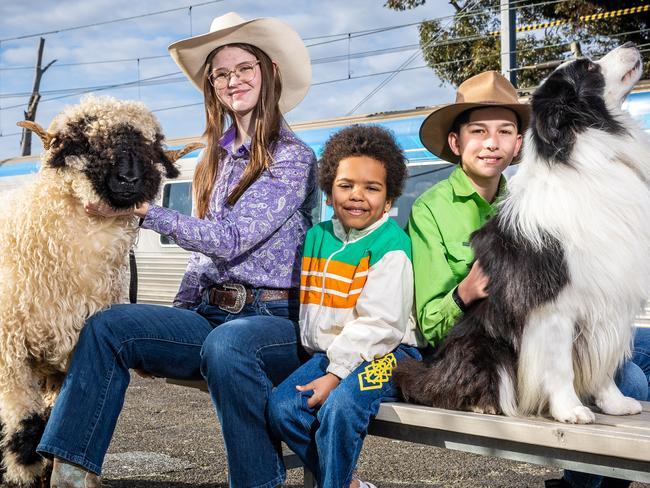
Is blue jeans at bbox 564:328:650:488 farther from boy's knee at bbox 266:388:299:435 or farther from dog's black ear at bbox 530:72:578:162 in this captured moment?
boy's knee at bbox 266:388:299:435

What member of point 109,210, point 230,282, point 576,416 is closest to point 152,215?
point 109,210

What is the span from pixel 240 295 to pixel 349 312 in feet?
2.06

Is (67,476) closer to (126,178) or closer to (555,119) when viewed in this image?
(126,178)

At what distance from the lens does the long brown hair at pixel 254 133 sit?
A: 3492 millimetres

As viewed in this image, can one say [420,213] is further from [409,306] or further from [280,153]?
[280,153]

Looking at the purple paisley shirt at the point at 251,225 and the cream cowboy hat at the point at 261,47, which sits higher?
the cream cowboy hat at the point at 261,47

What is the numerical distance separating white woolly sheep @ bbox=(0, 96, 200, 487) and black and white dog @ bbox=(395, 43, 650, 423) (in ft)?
4.49

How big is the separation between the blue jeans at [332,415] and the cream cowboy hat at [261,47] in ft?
4.80

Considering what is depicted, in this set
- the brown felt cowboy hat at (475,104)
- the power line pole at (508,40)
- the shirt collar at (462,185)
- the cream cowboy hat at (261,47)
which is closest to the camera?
the shirt collar at (462,185)

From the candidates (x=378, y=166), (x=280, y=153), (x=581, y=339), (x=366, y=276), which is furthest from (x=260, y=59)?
(x=581, y=339)

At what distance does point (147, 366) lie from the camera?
3.20 meters

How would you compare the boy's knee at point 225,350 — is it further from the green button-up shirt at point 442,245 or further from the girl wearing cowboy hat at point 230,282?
the green button-up shirt at point 442,245

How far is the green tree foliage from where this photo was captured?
16016 mm

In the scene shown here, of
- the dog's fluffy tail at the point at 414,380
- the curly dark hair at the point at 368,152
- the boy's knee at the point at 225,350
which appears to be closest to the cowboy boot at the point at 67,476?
the boy's knee at the point at 225,350
